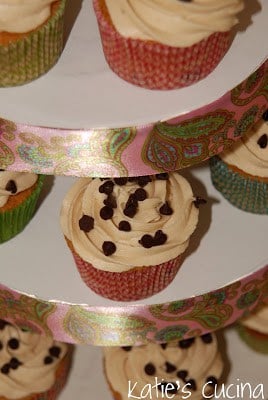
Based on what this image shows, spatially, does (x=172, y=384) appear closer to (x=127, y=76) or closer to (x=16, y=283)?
(x=16, y=283)

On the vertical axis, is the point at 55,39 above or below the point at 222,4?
below

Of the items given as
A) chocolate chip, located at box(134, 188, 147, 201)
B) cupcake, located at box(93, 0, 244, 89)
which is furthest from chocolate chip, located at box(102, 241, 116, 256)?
cupcake, located at box(93, 0, 244, 89)

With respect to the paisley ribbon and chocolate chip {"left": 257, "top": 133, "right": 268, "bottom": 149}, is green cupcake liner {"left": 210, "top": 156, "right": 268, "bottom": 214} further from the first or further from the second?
the paisley ribbon

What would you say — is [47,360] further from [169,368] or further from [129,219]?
[129,219]

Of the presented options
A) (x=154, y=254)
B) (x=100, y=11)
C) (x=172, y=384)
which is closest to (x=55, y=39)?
(x=100, y=11)

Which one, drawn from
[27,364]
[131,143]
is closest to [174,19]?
[131,143]

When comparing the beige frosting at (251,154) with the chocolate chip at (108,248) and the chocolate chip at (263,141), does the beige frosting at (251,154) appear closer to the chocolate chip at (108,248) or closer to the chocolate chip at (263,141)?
the chocolate chip at (263,141)
